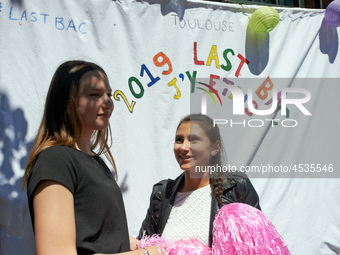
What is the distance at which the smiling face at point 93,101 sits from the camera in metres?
1.35

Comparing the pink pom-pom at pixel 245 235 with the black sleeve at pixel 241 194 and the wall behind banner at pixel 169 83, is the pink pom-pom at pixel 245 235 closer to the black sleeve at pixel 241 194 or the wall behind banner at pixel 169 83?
the black sleeve at pixel 241 194

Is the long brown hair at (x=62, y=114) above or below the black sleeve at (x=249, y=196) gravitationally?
above

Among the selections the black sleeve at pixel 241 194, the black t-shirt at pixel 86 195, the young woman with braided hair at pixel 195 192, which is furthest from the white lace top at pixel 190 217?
the black t-shirt at pixel 86 195

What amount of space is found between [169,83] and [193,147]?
32.3 inches

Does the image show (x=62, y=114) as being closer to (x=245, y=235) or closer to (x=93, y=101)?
(x=93, y=101)

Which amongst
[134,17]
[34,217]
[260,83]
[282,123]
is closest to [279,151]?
[282,123]

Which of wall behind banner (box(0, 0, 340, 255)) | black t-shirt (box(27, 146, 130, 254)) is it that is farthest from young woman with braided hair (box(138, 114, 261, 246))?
black t-shirt (box(27, 146, 130, 254))

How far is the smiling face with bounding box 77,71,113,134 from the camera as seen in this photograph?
4.42 feet

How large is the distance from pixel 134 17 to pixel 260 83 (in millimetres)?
1136

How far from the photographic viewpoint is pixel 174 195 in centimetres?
219

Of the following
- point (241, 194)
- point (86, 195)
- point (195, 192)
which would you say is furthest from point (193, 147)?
point (86, 195)

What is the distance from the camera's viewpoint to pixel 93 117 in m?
1.37

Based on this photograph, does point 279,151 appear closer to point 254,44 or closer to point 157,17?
point 254,44

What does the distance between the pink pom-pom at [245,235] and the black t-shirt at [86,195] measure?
1.84 feet
